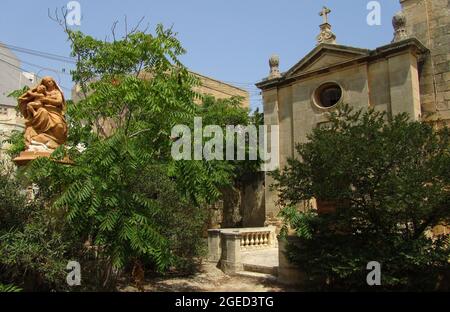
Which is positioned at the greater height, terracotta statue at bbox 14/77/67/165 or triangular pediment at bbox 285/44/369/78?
triangular pediment at bbox 285/44/369/78

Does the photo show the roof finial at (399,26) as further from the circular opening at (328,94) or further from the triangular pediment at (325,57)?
the circular opening at (328,94)

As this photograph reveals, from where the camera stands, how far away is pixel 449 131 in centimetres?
900

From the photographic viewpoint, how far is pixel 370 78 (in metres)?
16.2

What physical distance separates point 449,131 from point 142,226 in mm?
7299

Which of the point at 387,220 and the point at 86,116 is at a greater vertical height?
the point at 86,116

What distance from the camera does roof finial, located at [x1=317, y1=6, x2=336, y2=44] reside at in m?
18.1

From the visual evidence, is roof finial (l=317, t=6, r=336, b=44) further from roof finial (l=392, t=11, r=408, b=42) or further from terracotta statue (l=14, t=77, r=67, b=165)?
terracotta statue (l=14, t=77, r=67, b=165)

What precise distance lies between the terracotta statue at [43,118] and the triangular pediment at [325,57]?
12.2 metres

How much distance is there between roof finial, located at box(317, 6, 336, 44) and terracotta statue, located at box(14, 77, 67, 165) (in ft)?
43.0

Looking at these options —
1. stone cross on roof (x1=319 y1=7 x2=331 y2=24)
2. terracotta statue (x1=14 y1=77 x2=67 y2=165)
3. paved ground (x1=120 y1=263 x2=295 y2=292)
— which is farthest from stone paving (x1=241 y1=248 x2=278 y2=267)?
stone cross on roof (x1=319 y1=7 x2=331 y2=24)

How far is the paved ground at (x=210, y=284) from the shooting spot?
32.9 feet
